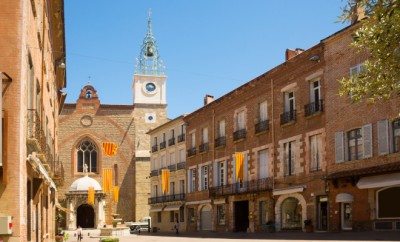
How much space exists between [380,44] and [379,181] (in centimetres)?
1621

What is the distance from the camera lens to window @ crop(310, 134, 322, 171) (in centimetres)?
3216

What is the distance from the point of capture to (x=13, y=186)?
44.9 feet

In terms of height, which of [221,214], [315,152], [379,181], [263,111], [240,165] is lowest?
[221,214]

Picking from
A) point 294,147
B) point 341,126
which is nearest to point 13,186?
point 341,126

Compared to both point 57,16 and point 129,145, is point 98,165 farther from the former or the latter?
point 57,16

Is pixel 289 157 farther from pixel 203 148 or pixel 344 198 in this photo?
pixel 203 148

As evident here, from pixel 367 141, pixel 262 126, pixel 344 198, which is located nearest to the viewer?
pixel 367 141

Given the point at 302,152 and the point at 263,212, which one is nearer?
the point at 302,152

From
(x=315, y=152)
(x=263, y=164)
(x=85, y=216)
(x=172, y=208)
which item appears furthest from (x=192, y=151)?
(x=85, y=216)

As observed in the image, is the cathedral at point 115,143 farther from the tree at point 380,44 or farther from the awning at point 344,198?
the tree at point 380,44

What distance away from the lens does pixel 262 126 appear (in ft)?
124

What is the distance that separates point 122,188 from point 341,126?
1760 inches

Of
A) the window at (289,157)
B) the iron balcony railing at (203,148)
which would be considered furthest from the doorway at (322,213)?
→ the iron balcony railing at (203,148)

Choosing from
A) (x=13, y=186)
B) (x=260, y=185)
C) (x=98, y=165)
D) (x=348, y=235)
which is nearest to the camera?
(x=13, y=186)
